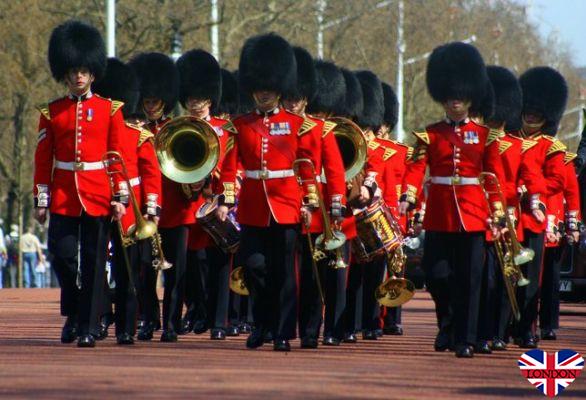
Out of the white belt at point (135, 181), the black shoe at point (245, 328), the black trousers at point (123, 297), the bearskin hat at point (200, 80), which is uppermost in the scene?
the bearskin hat at point (200, 80)

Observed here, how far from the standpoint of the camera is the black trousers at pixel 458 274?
13.6m

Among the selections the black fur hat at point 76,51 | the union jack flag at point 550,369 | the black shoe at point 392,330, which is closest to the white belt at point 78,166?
the black fur hat at point 76,51

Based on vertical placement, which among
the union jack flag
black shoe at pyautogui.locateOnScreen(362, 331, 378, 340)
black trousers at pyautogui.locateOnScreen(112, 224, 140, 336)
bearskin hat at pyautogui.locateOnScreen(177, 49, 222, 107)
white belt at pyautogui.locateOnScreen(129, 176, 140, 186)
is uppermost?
bearskin hat at pyautogui.locateOnScreen(177, 49, 222, 107)

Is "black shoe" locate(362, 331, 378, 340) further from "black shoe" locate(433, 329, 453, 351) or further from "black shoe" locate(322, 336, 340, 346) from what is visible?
"black shoe" locate(433, 329, 453, 351)

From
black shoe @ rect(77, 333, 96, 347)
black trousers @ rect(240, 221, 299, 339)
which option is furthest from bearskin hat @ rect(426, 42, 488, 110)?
black shoe @ rect(77, 333, 96, 347)

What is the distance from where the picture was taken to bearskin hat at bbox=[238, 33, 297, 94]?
1423 cm

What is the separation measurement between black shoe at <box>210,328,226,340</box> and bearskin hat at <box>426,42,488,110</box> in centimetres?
241

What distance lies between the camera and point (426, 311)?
2219 centimetres

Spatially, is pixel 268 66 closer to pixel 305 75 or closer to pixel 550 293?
pixel 305 75

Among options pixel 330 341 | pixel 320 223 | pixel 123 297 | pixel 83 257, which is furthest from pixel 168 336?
pixel 320 223

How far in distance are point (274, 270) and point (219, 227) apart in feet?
5.16

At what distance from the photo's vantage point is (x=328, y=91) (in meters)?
16.1

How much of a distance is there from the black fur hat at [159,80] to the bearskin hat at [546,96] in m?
2.70

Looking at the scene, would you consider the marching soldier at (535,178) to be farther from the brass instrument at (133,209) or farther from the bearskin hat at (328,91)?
the brass instrument at (133,209)
